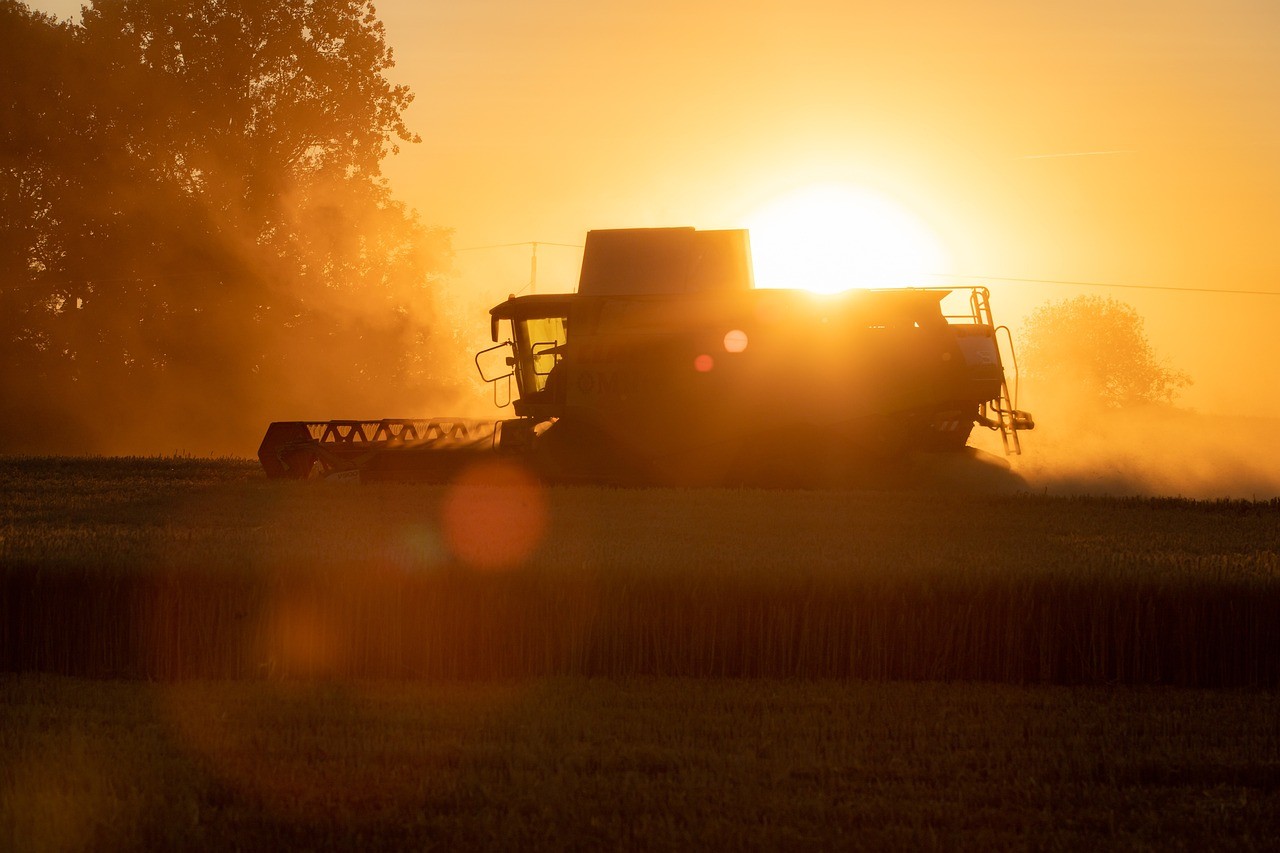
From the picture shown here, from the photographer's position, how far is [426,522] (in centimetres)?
1070

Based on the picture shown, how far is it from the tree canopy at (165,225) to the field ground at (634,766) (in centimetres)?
2719

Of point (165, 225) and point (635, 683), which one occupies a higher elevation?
point (165, 225)

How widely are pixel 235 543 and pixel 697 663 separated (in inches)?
122

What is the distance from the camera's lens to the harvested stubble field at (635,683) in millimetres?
4805

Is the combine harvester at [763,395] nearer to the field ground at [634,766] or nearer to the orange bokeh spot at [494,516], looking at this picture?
the orange bokeh spot at [494,516]

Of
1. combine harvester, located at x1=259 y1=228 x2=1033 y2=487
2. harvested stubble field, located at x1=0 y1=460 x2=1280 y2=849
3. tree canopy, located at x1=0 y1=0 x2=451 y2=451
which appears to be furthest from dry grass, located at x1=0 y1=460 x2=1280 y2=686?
tree canopy, located at x1=0 y1=0 x2=451 y2=451

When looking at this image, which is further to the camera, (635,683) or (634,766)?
(635,683)

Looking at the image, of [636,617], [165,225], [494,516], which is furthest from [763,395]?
[165,225]

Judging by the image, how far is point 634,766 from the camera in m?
5.39

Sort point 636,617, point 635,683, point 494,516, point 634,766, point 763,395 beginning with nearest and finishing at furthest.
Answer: point 634,766 < point 635,683 < point 636,617 < point 494,516 < point 763,395

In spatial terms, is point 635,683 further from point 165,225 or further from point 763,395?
point 165,225

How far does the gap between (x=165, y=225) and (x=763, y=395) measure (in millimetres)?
21945

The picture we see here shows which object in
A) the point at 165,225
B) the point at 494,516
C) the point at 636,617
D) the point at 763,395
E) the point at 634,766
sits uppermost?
the point at 165,225

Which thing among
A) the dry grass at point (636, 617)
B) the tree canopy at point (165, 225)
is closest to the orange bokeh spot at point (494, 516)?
the dry grass at point (636, 617)
